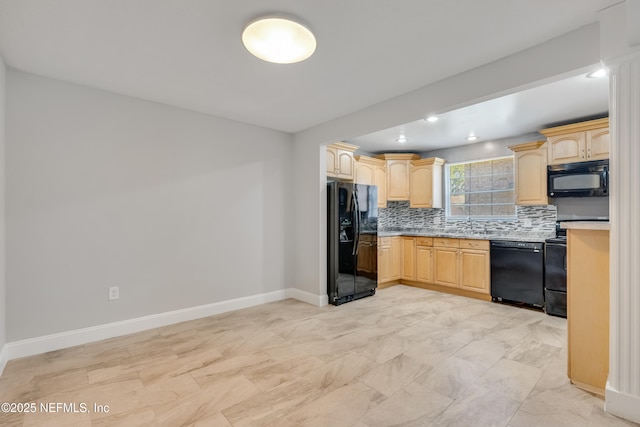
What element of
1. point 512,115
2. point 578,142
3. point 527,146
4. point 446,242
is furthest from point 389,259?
point 578,142

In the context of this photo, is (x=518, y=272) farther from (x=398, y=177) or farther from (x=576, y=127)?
(x=398, y=177)

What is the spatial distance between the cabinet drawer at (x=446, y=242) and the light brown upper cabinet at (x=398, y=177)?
105 cm

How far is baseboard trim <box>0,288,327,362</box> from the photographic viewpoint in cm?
269

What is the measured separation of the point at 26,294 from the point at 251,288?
7.40 feet

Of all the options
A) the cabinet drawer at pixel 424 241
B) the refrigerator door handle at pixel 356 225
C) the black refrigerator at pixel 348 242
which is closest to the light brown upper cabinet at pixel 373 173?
the black refrigerator at pixel 348 242

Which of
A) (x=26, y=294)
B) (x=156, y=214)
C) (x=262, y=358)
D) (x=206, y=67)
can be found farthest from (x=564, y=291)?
(x=26, y=294)

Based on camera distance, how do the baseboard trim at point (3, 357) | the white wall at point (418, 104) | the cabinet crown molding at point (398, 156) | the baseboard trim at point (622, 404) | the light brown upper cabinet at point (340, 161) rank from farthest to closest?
the cabinet crown molding at point (398, 156), the light brown upper cabinet at point (340, 161), the baseboard trim at point (3, 357), the white wall at point (418, 104), the baseboard trim at point (622, 404)

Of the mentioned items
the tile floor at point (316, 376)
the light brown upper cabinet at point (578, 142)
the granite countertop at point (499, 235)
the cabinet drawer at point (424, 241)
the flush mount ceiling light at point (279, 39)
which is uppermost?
the flush mount ceiling light at point (279, 39)

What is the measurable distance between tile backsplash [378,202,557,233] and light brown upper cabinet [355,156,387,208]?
58 centimetres

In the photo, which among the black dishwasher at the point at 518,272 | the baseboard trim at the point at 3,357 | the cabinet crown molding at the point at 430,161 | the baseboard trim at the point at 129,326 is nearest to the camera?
the baseboard trim at the point at 3,357

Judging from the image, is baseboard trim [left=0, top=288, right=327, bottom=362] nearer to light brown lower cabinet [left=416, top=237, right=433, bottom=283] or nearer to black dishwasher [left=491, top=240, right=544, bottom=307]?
light brown lower cabinet [left=416, top=237, right=433, bottom=283]

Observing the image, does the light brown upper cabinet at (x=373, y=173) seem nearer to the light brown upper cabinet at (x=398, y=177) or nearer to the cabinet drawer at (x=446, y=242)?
the light brown upper cabinet at (x=398, y=177)

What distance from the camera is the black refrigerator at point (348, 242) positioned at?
169 inches

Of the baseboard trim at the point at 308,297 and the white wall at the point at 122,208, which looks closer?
the white wall at the point at 122,208
